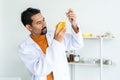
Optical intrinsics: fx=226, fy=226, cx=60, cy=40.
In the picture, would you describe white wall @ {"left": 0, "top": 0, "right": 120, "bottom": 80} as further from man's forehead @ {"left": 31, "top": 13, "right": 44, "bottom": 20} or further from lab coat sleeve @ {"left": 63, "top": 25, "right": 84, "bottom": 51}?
man's forehead @ {"left": 31, "top": 13, "right": 44, "bottom": 20}

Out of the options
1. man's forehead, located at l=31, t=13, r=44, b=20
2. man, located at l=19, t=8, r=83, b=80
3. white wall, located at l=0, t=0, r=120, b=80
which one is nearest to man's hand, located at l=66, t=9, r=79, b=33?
man, located at l=19, t=8, r=83, b=80

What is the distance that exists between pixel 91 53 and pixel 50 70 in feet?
4.25

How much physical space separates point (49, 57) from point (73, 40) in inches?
12.1

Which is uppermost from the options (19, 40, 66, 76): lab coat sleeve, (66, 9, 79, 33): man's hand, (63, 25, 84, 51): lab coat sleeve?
(66, 9, 79, 33): man's hand

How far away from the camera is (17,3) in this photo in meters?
2.79

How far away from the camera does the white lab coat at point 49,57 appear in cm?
134

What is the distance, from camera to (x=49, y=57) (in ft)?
4.40

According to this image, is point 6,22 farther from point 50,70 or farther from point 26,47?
point 50,70

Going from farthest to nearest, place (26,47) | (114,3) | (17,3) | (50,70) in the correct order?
(17,3) < (114,3) < (26,47) < (50,70)

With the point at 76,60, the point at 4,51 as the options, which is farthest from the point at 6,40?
the point at 76,60

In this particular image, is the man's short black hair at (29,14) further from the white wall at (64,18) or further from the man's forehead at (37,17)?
the white wall at (64,18)

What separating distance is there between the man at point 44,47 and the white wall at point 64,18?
3.32ft

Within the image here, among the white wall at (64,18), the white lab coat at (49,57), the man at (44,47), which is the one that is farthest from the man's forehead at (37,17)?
the white wall at (64,18)

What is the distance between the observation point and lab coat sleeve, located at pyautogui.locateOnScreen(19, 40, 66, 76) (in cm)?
134
